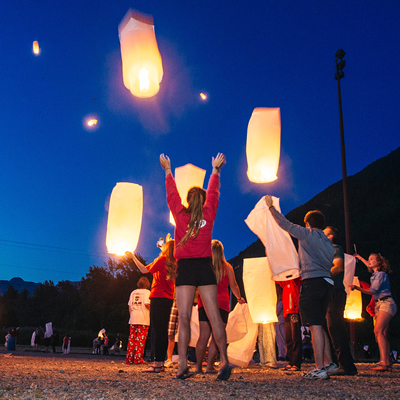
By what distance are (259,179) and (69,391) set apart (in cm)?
405

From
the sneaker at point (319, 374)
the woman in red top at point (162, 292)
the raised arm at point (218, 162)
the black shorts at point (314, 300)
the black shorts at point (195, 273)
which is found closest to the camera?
the black shorts at point (195, 273)

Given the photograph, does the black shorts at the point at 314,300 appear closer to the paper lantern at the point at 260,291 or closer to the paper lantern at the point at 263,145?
the paper lantern at the point at 260,291

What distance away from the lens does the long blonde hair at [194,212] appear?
3.78 metres

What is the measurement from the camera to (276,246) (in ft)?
16.8

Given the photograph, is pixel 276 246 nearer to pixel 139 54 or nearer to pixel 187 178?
pixel 187 178

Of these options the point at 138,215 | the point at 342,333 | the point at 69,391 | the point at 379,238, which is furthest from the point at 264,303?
the point at 379,238

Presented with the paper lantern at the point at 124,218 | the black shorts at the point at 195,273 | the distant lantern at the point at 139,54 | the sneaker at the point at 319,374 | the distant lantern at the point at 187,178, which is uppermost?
the distant lantern at the point at 139,54

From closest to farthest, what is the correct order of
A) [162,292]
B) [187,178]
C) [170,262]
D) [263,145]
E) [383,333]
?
1. [170,262]
2. [162,292]
3. [383,333]
4. [263,145]
5. [187,178]

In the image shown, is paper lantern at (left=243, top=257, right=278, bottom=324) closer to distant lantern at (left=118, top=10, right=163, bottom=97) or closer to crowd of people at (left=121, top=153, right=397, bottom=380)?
crowd of people at (left=121, top=153, right=397, bottom=380)

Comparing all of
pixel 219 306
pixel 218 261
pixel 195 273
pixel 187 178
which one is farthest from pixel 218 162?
pixel 187 178

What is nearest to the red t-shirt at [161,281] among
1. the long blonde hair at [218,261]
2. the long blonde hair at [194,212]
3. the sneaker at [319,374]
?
the long blonde hair at [218,261]

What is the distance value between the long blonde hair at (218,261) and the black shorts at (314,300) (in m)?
1.11

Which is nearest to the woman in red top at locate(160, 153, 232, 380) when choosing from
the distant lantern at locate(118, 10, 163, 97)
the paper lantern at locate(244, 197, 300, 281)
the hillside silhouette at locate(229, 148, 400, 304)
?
the paper lantern at locate(244, 197, 300, 281)

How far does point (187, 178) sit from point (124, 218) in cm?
130
